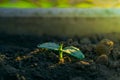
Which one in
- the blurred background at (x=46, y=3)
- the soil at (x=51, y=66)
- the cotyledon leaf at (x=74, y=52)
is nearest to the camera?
the soil at (x=51, y=66)

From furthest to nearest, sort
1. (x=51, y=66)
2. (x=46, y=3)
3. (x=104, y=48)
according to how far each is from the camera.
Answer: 1. (x=46, y=3)
2. (x=104, y=48)
3. (x=51, y=66)

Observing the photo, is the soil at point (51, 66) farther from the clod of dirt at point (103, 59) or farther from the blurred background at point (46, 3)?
the blurred background at point (46, 3)

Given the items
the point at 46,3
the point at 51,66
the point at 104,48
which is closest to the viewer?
the point at 51,66

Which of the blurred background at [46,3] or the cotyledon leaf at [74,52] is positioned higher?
the blurred background at [46,3]

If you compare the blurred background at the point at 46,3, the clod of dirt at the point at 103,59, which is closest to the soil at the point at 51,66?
the clod of dirt at the point at 103,59

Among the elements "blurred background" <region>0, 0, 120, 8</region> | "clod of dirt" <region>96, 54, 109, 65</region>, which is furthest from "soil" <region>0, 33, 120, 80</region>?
"blurred background" <region>0, 0, 120, 8</region>

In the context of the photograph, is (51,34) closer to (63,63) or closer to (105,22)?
(105,22)

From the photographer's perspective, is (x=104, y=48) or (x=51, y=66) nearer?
(x=51, y=66)

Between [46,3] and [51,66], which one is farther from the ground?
[46,3]

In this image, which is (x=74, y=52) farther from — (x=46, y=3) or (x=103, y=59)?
(x=46, y=3)

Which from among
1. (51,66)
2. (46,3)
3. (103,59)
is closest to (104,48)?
(103,59)

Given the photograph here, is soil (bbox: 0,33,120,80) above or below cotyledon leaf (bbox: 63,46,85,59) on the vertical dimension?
below

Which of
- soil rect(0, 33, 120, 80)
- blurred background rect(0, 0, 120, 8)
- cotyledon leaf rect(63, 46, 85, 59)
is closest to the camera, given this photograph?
soil rect(0, 33, 120, 80)

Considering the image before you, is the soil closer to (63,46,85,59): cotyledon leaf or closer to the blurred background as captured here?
(63,46,85,59): cotyledon leaf
